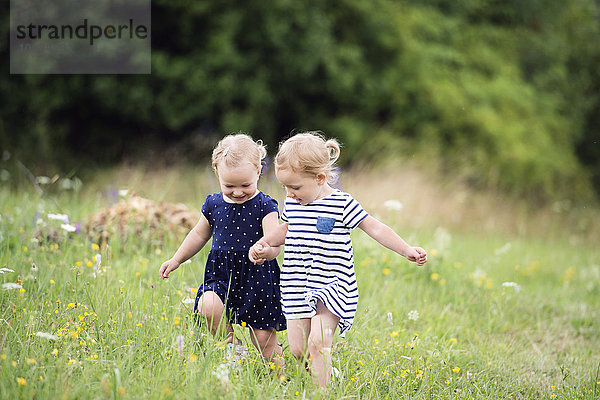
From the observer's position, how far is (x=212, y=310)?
127 inches

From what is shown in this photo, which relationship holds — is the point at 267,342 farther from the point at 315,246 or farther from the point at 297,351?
the point at 315,246

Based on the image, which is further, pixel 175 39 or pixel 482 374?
pixel 175 39

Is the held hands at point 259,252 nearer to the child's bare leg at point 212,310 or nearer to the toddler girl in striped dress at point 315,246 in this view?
the toddler girl in striped dress at point 315,246

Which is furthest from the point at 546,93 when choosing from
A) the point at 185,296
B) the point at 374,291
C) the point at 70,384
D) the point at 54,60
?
the point at 70,384

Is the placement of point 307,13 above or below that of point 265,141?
above

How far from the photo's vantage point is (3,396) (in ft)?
8.20

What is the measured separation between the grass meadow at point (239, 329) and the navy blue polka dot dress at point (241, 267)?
0.68 ft

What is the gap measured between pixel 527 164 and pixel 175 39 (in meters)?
8.10

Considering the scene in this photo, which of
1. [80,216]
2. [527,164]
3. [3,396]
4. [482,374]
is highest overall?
[527,164]

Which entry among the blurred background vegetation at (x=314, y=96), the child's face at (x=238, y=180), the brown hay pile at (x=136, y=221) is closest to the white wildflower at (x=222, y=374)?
the child's face at (x=238, y=180)

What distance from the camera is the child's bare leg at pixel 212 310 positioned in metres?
3.23

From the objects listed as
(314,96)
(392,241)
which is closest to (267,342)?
(392,241)

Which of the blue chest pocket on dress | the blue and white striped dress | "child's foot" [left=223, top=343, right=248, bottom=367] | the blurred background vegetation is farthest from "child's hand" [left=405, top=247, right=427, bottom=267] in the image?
the blurred background vegetation

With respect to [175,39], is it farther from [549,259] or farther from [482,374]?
[482,374]
